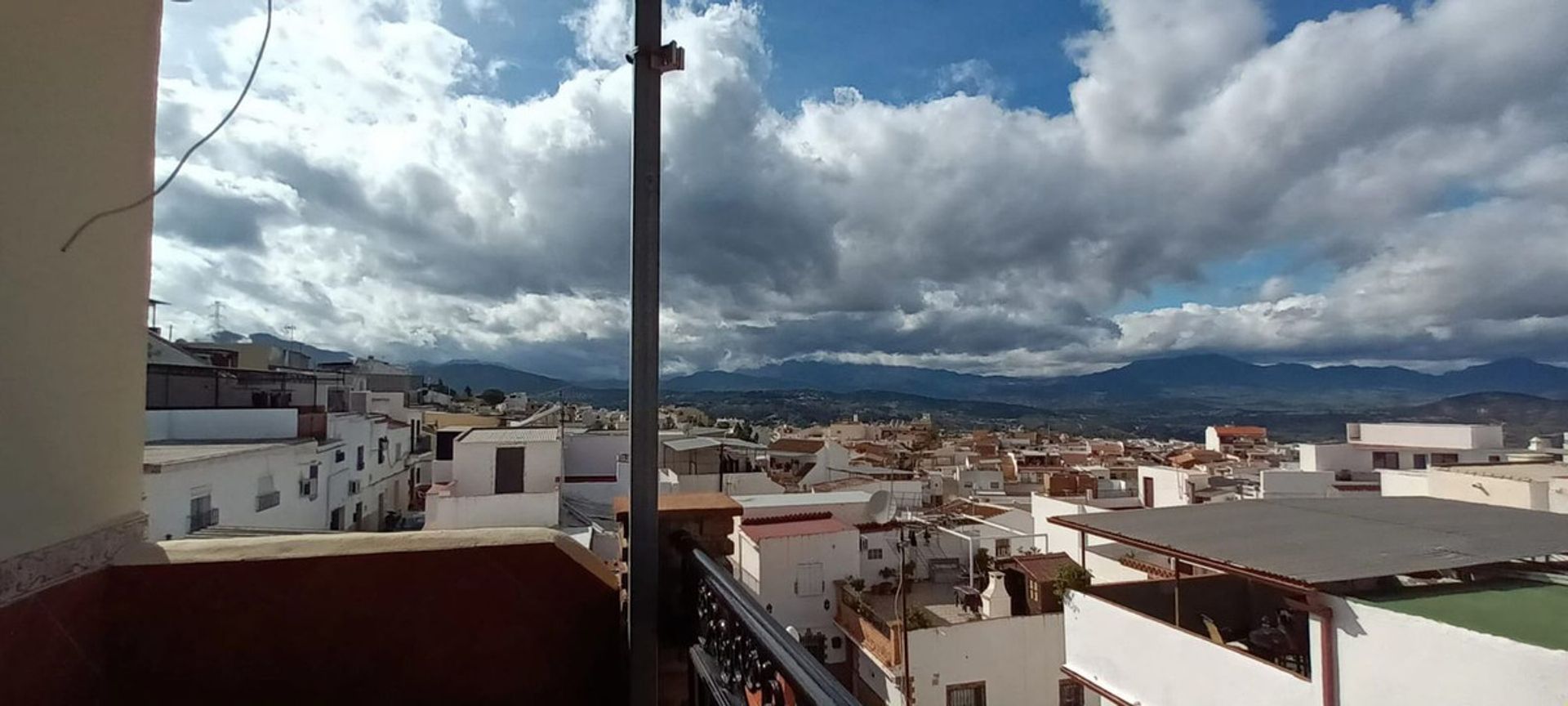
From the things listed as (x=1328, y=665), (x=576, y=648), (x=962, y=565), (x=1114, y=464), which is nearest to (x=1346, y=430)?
(x=1114, y=464)

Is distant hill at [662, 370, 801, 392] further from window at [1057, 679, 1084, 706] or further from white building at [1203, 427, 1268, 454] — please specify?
white building at [1203, 427, 1268, 454]

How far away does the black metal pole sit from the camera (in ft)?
5.15

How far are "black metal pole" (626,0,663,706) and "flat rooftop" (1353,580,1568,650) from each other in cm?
492

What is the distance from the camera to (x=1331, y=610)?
15.8 feet

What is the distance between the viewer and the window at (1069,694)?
34.7ft

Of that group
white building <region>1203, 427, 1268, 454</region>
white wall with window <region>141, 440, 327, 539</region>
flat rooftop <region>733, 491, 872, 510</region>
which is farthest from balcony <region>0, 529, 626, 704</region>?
white building <region>1203, 427, 1268, 454</region>

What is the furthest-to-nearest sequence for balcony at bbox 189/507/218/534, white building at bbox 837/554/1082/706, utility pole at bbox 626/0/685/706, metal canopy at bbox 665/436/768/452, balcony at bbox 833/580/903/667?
metal canopy at bbox 665/436/768/452
balcony at bbox 833/580/903/667
white building at bbox 837/554/1082/706
balcony at bbox 189/507/218/534
utility pole at bbox 626/0/685/706

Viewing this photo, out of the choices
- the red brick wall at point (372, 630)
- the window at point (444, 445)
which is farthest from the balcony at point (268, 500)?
the red brick wall at point (372, 630)

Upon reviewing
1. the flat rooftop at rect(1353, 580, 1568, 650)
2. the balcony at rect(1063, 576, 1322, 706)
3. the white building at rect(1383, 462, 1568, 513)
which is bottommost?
the balcony at rect(1063, 576, 1322, 706)

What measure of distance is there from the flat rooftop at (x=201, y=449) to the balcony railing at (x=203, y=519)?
70cm

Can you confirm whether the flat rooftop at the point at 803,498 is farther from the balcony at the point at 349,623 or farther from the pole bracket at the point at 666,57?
the pole bracket at the point at 666,57

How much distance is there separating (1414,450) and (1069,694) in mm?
19839

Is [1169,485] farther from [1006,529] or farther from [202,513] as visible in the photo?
[202,513]

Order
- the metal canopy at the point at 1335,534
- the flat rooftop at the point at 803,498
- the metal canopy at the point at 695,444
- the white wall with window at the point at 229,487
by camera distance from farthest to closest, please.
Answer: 1. the metal canopy at the point at 695,444
2. the flat rooftop at the point at 803,498
3. the white wall with window at the point at 229,487
4. the metal canopy at the point at 1335,534
